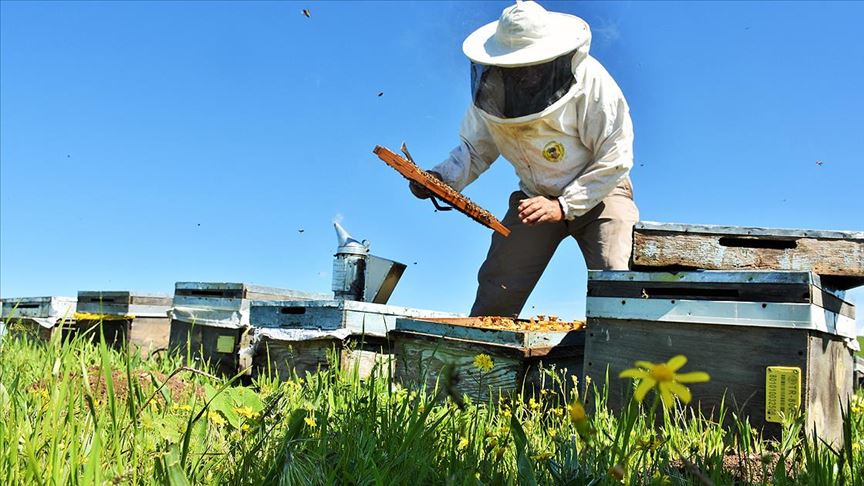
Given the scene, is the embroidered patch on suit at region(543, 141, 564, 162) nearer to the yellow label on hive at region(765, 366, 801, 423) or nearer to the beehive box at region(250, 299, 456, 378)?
the beehive box at region(250, 299, 456, 378)

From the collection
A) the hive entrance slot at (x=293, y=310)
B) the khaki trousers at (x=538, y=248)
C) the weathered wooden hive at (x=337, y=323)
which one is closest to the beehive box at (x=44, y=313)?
the weathered wooden hive at (x=337, y=323)

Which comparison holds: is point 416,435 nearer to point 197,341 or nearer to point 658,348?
point 658,348

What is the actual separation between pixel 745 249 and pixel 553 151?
163 cm

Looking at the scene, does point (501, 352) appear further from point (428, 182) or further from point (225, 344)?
point (225, 344)

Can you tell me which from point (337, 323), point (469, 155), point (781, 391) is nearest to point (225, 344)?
point (337, 323)

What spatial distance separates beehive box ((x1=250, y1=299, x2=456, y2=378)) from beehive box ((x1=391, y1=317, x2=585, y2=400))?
0.51 meters

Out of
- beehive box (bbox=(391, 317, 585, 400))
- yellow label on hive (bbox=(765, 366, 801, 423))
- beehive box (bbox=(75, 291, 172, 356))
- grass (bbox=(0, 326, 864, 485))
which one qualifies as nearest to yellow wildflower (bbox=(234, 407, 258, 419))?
grass (bbox=(0, 326, 864, 485))

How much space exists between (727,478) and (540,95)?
2.92 meters

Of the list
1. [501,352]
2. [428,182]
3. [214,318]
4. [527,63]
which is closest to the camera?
[501,352]

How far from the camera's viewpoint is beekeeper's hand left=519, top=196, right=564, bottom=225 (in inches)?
152

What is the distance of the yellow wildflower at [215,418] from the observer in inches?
67.6

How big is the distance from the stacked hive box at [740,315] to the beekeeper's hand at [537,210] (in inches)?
41.5

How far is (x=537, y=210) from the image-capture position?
12.7 feet

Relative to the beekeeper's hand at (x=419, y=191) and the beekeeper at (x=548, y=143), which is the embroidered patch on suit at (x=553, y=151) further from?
the beekeeper's hand at (x=419, y=191)
